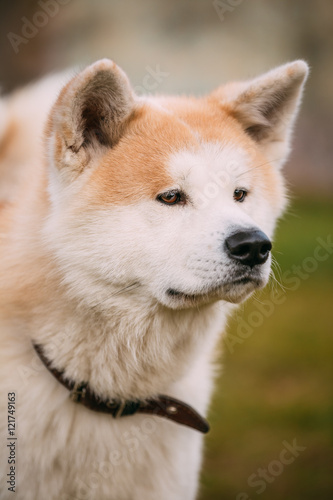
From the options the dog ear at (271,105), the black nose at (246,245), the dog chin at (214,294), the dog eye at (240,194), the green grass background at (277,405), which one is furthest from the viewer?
Result: the green grass background at (277,405)

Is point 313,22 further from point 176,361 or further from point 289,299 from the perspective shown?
point 176,361

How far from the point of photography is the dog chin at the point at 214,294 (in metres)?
2.05

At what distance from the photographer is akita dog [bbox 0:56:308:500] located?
6.73 feet

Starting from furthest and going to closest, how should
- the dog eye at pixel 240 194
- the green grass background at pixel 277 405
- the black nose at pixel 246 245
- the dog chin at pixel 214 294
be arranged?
the green grass background at pixel 277 405
the dog eye at pixel 240 194
the dog chin at pixel 214 294
the black nose at pixel 246 245

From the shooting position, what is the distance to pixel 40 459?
2152 millimetres

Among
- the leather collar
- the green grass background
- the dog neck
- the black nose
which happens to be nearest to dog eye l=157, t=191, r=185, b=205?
the black nose

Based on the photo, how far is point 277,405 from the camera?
4.39 metres

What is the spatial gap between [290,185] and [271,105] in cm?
51

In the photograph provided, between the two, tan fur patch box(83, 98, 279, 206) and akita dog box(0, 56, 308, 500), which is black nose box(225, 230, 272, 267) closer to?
akita dog box(0, 56, 308, 500)

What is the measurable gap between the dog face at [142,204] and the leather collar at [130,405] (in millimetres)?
395

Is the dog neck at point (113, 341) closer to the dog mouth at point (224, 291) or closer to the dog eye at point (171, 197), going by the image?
the dog mouth at point (224, 291)

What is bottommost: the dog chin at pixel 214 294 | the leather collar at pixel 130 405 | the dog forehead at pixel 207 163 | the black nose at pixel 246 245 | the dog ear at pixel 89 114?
the leather collar at pixel 130 405

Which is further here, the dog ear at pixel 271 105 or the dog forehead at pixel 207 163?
the dog ear at pixel 271 105

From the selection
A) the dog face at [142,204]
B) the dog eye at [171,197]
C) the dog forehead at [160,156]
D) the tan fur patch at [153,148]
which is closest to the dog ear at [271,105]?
the tan fur patch at [153,148]
